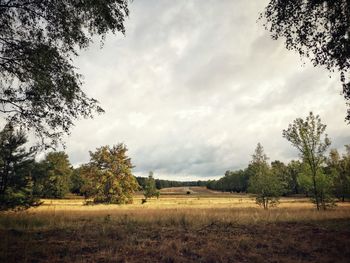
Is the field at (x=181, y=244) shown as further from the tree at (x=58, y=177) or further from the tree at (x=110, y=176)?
the tree at (x=58, y=177)

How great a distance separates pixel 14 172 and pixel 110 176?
26.8 m

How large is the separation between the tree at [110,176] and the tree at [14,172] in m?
25.5

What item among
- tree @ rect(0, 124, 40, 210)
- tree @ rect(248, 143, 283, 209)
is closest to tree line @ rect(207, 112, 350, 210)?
tree @ rect(248, 143, 283, 209)

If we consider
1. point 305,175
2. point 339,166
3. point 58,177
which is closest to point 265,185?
point 305,175

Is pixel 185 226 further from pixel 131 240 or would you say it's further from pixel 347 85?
pixel 347 85

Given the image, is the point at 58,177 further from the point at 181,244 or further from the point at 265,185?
the point at 181,244

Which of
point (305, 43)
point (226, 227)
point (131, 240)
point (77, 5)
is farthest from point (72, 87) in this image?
point (226, 227)

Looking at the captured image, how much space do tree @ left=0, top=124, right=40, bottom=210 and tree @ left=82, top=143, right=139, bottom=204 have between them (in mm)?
25482

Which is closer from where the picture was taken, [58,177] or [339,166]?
[339,166]

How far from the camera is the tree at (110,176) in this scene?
41.7 meters

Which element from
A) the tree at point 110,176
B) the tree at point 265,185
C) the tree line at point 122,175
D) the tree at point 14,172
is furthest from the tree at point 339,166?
the tree at point 14,172

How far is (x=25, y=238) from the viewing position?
887 cm

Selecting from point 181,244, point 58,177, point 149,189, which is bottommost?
point 181,244

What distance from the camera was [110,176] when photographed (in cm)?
4172
